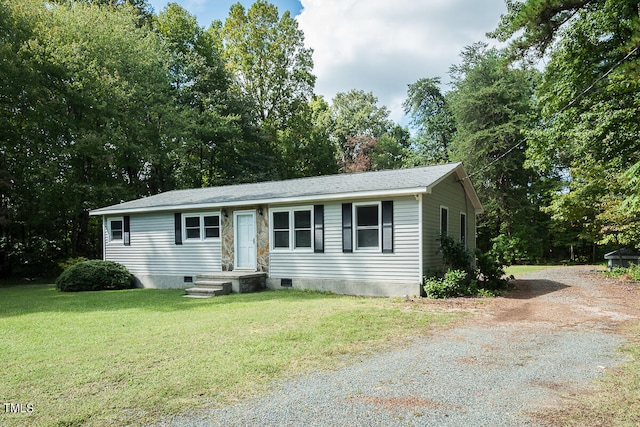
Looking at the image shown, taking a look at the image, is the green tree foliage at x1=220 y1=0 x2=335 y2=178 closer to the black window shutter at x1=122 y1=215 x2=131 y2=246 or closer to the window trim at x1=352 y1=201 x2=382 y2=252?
the black window shutter at x1=122 y1=215 x2=131 y2=246

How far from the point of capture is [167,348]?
5512 mm

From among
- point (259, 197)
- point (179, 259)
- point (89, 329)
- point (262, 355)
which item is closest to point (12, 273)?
point (179, 259)

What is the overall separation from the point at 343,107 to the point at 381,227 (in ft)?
93.3

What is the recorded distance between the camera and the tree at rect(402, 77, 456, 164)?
98.1 ft

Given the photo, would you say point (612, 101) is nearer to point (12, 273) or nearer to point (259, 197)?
point (259, 197)

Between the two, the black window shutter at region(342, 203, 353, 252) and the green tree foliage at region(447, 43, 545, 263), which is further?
the green tree foliage at region(447, 43, 545, 263)

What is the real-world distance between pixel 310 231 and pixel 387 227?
240cm

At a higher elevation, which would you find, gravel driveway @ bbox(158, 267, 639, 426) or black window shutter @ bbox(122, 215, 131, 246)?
black window shutter @ bbox(122, 215, 131, 246)

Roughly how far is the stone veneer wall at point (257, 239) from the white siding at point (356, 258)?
0.32m

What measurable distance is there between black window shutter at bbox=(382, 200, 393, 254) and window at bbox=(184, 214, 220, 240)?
18.7 ft

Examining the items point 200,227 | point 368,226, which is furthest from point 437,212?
point 200,227

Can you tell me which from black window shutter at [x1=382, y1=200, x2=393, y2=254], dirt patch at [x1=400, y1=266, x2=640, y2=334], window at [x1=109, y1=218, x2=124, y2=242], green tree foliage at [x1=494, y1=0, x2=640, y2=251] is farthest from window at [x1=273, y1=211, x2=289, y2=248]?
green tree foliage at [x1=494, y1=0, x2=640, y2=251]

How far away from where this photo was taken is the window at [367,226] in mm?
10727

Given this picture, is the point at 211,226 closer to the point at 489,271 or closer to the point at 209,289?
the point at 209,289
